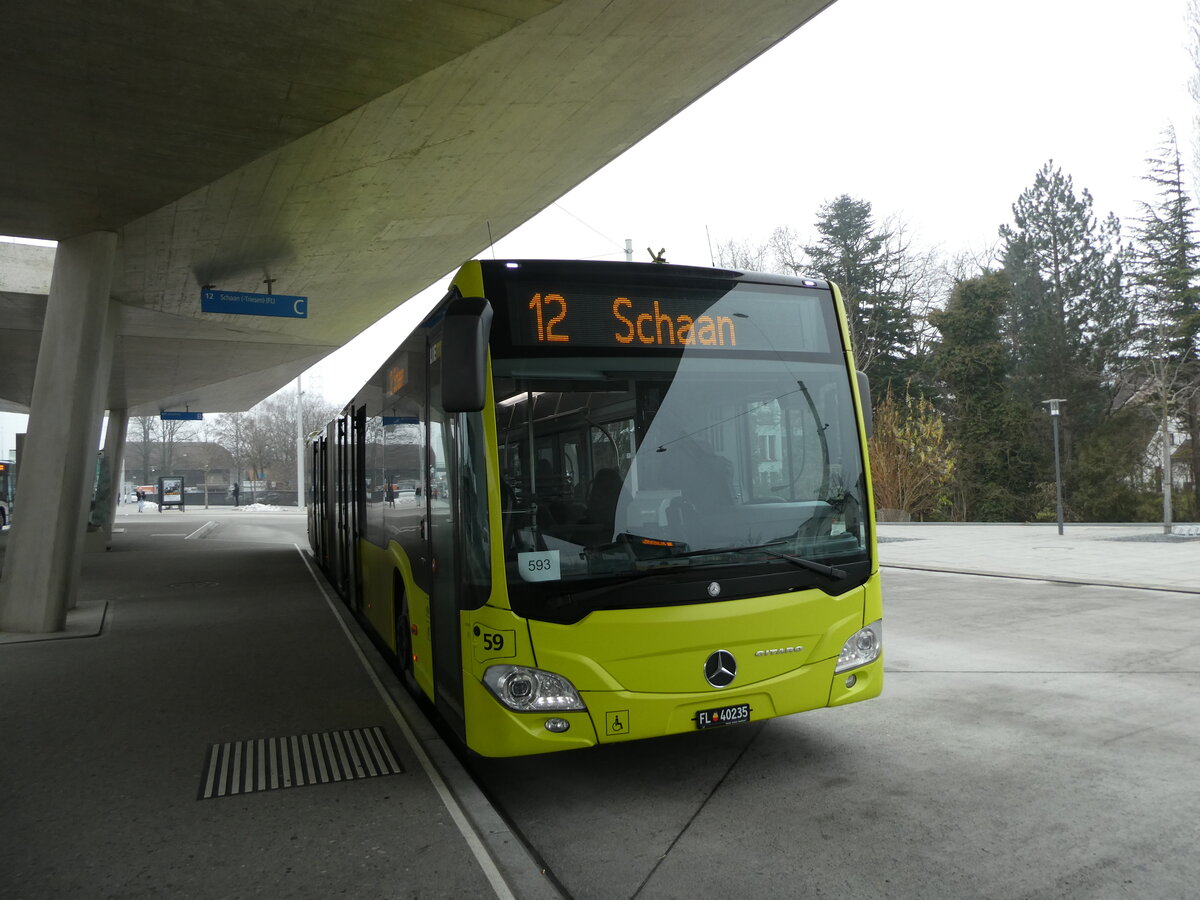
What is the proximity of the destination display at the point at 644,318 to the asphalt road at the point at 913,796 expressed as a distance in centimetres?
251

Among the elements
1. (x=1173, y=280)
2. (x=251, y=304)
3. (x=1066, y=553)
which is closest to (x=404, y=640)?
(x=251, y=304)

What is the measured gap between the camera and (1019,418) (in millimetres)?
41469

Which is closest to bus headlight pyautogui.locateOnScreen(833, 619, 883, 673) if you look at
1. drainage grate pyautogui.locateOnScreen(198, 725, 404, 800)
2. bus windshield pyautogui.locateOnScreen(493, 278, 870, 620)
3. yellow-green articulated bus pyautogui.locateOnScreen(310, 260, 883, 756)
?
yellow-green articulated bus pyautogui.locateOnScreen(310, 260, 883, 756)

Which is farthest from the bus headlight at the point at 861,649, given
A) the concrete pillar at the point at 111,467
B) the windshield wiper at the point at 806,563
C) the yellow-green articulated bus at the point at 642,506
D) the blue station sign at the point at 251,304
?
the concrete pillar at the point at 111,467

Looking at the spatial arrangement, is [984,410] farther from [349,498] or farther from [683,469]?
[683,469]

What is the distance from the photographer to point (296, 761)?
18.4 feet

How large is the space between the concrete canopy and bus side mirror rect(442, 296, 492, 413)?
3.87 metres

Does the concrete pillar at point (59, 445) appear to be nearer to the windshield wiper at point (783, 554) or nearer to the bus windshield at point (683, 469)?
the bus windshield at point (683, 469)

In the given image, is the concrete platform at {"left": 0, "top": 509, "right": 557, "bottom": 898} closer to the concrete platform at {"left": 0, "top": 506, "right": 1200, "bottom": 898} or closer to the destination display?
the concrete platform at {"left": 0, "top": 506, "right": 1200, "bottom": 898}

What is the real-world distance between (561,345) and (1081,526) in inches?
1128


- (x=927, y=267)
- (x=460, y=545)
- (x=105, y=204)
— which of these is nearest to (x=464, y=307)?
(x=460, y=545)

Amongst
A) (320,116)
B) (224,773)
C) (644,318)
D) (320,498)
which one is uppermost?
(320,116)

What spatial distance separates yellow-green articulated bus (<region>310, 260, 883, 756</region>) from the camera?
15.2 ft

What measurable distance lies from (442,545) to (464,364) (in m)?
1.36
